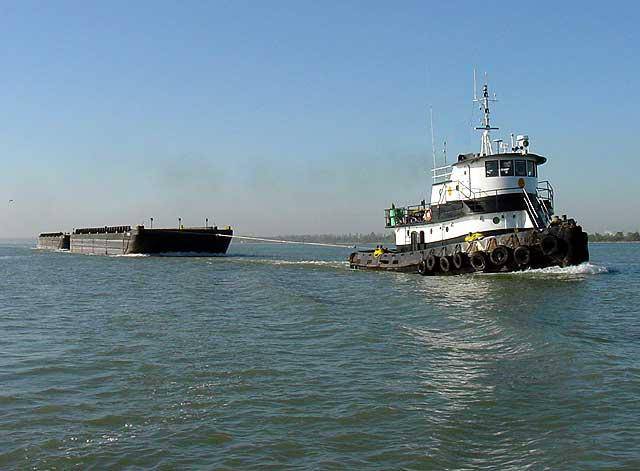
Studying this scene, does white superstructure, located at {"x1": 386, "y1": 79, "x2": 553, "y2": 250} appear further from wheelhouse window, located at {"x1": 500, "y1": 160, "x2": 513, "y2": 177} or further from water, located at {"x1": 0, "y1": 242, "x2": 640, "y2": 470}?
water, located at {"x1": 0, "y1": 242, "x2": 640, "y2": 470}

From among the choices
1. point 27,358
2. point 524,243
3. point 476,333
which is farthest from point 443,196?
point 27,358

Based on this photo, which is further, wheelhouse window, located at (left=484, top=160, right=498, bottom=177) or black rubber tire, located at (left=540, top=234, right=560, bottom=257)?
wheelhouse window, located at (left=484, top=160, right=498, bottom=177)

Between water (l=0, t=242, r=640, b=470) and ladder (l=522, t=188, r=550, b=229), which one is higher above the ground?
ladder (l=522, t=188, r=550, b=229)

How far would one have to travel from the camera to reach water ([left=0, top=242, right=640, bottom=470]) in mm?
6594

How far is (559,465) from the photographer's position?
243 inches

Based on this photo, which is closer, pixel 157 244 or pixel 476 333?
pixel 476 333

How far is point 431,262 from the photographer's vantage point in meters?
28.9

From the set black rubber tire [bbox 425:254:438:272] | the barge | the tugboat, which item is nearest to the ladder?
the tugboat

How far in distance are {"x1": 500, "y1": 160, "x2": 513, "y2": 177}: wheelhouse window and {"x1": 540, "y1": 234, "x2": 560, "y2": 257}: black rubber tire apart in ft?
13.6

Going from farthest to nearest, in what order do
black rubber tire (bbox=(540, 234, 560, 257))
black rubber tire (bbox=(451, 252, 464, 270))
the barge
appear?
the barge
black rubber tire (bbox=(451, 252, 464, 270))
black rubber tire (bbox=(540, 234, 560, 257))

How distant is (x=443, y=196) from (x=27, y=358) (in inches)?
964

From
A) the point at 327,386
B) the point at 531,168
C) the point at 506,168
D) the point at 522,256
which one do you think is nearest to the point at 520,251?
the point at 522,256

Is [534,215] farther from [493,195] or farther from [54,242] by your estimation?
[54,242]

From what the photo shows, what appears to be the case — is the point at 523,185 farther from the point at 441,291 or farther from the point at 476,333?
the point at 476,333
